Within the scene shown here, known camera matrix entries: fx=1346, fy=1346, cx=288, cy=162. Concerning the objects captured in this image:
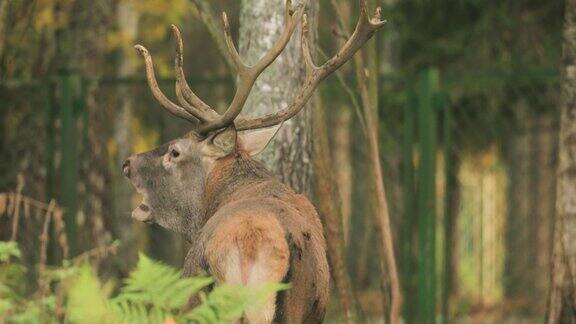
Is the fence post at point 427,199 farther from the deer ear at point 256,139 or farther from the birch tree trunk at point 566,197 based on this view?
the deer ear at point 256,139

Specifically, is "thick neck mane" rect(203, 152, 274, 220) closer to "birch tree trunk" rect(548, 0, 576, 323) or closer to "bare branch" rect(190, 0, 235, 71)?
"bare branch" rect(190, 0, 235, 71)

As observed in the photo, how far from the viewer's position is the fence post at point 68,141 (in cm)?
1118

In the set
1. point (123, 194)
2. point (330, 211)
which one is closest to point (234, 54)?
point (330, 211)

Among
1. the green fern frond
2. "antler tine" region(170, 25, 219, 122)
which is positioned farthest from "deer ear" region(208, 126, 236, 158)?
the green fern frond

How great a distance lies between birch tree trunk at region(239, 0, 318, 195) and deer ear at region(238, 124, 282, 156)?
478 millimetres

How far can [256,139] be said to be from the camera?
7363 mm

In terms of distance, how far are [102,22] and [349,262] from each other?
10.9ft

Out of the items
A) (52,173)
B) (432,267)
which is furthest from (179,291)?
(52,173)

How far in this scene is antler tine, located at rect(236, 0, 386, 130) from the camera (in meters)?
7.00

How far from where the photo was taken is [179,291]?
3666 millimetres

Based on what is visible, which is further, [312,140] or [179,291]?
[312,140]

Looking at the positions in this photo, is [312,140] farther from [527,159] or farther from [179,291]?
[527,159]

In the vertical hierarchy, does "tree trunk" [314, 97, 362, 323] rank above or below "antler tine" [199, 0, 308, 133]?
below

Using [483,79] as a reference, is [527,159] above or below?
below
